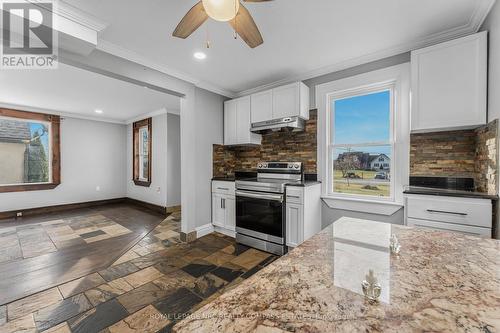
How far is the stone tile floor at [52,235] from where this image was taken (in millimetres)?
2976

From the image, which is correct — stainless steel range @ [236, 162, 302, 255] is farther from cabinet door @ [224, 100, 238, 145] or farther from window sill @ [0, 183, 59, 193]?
window sill @ [0, 183, 59, 193]

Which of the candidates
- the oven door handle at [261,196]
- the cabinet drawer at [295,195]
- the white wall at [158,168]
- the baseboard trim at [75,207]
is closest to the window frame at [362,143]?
the cabinet drawer at [295,195]

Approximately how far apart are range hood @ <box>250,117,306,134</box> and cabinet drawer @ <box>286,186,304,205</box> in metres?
0.89

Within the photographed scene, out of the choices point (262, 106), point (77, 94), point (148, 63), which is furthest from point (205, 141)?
point (77, 94)

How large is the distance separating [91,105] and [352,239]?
5805mm

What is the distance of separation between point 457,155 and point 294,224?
187 centimetres

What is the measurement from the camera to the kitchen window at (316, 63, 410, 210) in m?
2.46

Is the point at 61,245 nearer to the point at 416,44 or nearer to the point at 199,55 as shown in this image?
the point at 199,55

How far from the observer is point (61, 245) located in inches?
125

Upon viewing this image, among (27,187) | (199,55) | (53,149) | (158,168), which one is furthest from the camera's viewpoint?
(158,168)

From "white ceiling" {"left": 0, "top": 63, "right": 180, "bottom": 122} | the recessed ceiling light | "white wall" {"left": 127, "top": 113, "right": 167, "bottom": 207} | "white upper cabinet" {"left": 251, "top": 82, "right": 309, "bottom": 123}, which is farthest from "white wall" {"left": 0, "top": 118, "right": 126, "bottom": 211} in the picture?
"white upper cabinet" {"left": 251, "top": 82, "right": 309, "bottom": 123}

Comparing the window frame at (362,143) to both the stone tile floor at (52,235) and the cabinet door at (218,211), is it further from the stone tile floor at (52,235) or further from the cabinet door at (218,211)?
the stone tile floor at (52,235)

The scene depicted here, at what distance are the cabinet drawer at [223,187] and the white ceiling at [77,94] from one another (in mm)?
2003

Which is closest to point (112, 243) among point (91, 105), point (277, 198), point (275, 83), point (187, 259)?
point (187, 259)
